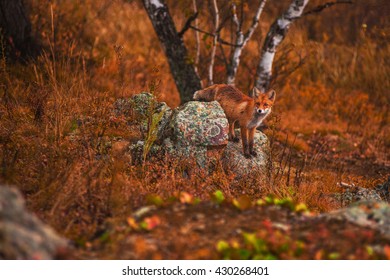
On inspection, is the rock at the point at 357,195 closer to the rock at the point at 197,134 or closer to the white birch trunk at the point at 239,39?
the rock at the point at 197,134

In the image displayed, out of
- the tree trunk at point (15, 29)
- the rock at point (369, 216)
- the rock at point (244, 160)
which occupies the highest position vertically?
the tree trunk at point (15, 29)

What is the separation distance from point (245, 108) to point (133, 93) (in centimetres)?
185

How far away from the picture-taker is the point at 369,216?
4113 millimetres

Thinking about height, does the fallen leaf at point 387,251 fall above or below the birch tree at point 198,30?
below

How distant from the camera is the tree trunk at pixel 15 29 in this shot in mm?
9852

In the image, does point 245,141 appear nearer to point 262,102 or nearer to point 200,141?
point 262,102

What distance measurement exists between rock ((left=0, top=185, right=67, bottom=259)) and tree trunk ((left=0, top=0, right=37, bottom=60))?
6969mm

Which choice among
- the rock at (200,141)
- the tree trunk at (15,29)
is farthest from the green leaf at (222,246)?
the tree trunk at (15,29)

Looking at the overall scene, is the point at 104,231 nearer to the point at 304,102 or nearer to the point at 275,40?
the point at 275,40

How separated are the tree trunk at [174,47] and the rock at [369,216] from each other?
18.4 ft

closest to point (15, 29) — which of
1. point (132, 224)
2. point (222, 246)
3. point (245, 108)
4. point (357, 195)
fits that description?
point (245, 108)

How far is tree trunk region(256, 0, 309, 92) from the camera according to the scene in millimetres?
9389

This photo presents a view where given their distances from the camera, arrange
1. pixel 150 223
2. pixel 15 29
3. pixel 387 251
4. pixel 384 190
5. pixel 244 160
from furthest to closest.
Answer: pixel 15 29 < pixel 384 190 < pixel 244 160 < pixel 150 223 < pixel 387 251

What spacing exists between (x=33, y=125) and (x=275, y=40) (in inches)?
199
